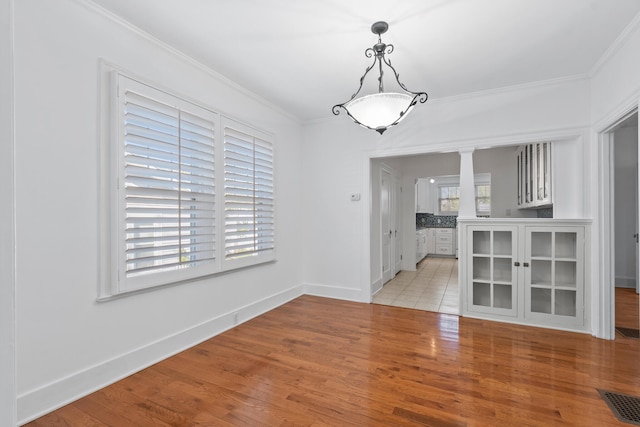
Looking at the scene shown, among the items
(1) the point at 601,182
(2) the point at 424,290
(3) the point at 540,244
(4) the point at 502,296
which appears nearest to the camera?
(1) the point at 601,182

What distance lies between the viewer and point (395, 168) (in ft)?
20.4

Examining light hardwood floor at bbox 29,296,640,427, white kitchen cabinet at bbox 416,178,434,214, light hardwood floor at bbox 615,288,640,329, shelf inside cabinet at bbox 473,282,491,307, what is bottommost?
light hardwood floor at bbox 29,296,640,427

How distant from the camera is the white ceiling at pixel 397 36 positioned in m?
2.17

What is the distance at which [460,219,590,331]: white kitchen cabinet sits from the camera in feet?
10.6

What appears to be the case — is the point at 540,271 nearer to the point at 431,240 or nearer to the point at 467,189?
the point at 467,189

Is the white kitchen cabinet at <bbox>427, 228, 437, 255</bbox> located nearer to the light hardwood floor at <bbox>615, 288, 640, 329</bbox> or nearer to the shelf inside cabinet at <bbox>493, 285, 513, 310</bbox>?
the light hardwood floor at <bbox>615, 288, 640, 329</bbox>

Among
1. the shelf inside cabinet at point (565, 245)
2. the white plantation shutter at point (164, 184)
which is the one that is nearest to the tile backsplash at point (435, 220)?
the shelf inside cabinet at point (565, 245)

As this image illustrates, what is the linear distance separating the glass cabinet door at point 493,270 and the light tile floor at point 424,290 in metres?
0.39

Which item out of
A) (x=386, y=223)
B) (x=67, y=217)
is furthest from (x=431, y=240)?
(x=67, y=217)

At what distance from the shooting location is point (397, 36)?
8.25 feet

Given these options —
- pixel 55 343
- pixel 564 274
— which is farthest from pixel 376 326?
pixel 55 343

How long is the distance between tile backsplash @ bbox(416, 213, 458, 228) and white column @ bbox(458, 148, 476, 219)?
16.6ft

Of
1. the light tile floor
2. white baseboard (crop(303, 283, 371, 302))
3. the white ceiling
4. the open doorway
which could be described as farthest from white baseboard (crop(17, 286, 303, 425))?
the open doorway

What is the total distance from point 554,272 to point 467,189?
1.27 meters
